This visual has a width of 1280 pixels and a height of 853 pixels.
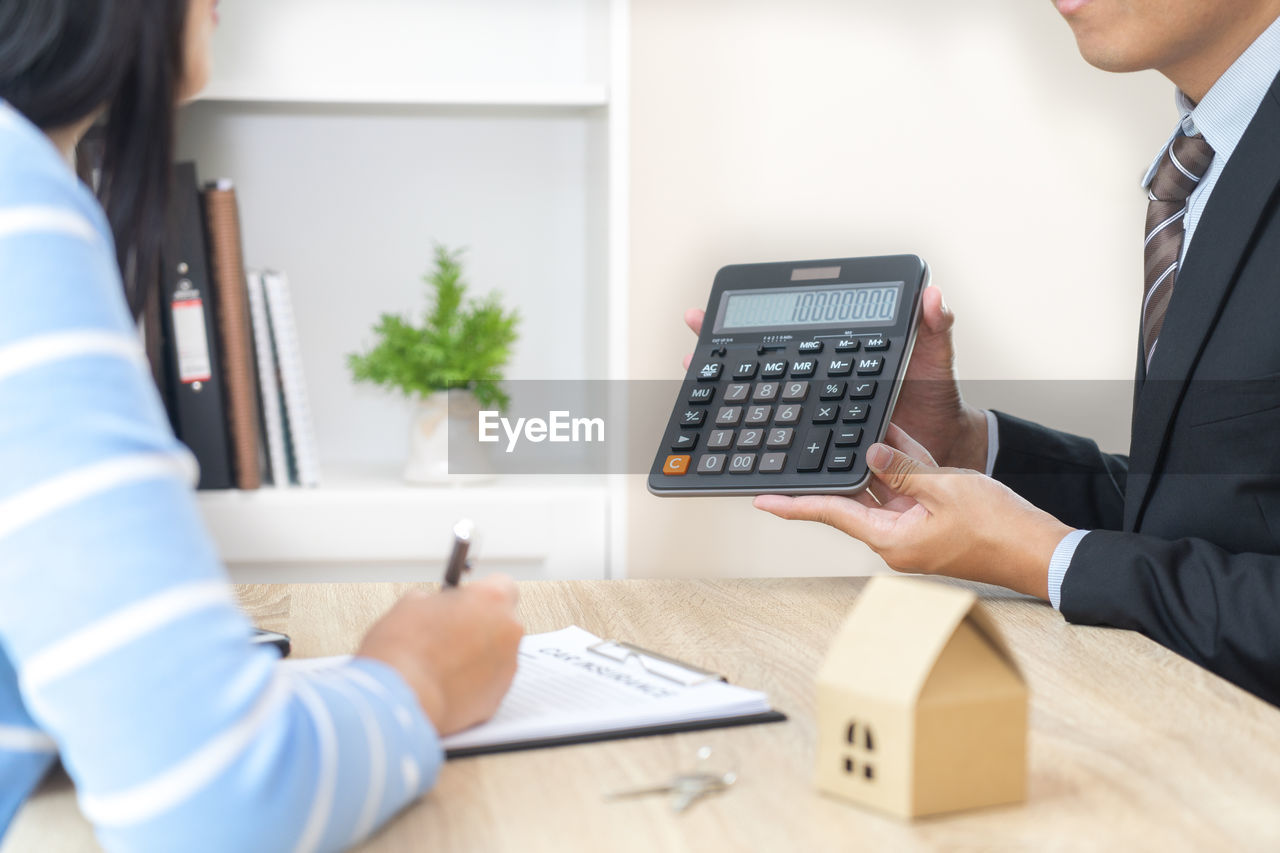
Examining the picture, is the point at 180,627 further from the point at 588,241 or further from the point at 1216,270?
the point at 588,241

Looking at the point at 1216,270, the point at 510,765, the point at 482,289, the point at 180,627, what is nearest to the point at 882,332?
the point at 1216,270

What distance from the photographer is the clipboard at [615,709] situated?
53cm

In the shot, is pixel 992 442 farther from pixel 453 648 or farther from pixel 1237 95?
pixel 453 648

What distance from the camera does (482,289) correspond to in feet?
5.13

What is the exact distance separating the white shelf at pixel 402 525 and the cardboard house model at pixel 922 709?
92cm

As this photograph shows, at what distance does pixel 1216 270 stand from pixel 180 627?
829 mm

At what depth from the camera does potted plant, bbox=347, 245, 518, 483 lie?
1378 millimetres

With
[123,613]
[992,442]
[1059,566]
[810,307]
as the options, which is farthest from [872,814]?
[992,442]

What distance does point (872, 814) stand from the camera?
0.45m

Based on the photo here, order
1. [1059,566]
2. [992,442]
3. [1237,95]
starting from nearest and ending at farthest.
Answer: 1. [1059,566]
2. [1237,95]
3. [992,442]

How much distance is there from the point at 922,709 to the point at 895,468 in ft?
1.43

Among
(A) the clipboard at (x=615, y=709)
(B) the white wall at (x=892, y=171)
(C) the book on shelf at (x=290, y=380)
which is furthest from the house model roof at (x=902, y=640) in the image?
(C) the book on shelf at (x=290, y=380)
